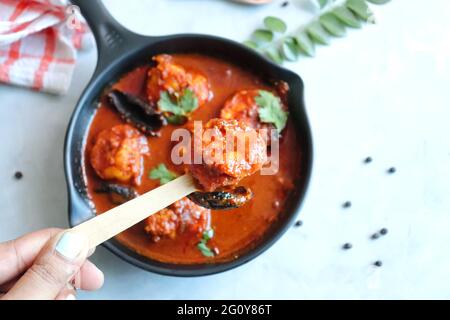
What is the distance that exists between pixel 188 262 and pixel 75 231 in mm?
1327

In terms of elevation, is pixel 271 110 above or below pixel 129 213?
below

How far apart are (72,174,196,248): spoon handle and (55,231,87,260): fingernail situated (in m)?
0.03

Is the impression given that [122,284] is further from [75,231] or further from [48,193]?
[75,231]

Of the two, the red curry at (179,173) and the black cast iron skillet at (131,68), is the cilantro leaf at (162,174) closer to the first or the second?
the red curry at (179,173)

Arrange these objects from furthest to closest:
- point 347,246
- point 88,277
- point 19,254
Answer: point 347,246 → point 88,277 → point 19,254

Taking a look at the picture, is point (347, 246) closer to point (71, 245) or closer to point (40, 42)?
point (71, 245)

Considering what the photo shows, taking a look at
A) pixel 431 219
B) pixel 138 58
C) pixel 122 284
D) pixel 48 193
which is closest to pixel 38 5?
pixel 138 58

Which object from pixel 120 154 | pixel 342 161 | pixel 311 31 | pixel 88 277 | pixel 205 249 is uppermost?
pixel 311 31

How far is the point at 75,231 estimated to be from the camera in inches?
105

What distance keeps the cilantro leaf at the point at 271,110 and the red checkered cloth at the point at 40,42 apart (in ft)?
4.43

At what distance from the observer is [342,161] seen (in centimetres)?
423

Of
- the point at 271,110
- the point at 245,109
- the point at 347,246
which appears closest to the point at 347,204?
the point at 347,246

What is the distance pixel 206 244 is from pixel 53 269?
1.38 meters

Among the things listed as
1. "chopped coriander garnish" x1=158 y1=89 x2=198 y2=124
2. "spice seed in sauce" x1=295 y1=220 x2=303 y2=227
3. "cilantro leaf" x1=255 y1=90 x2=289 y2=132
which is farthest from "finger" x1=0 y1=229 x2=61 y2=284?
"spice seed in sauce" x1=295 y1=220 x2=303 y2=227
